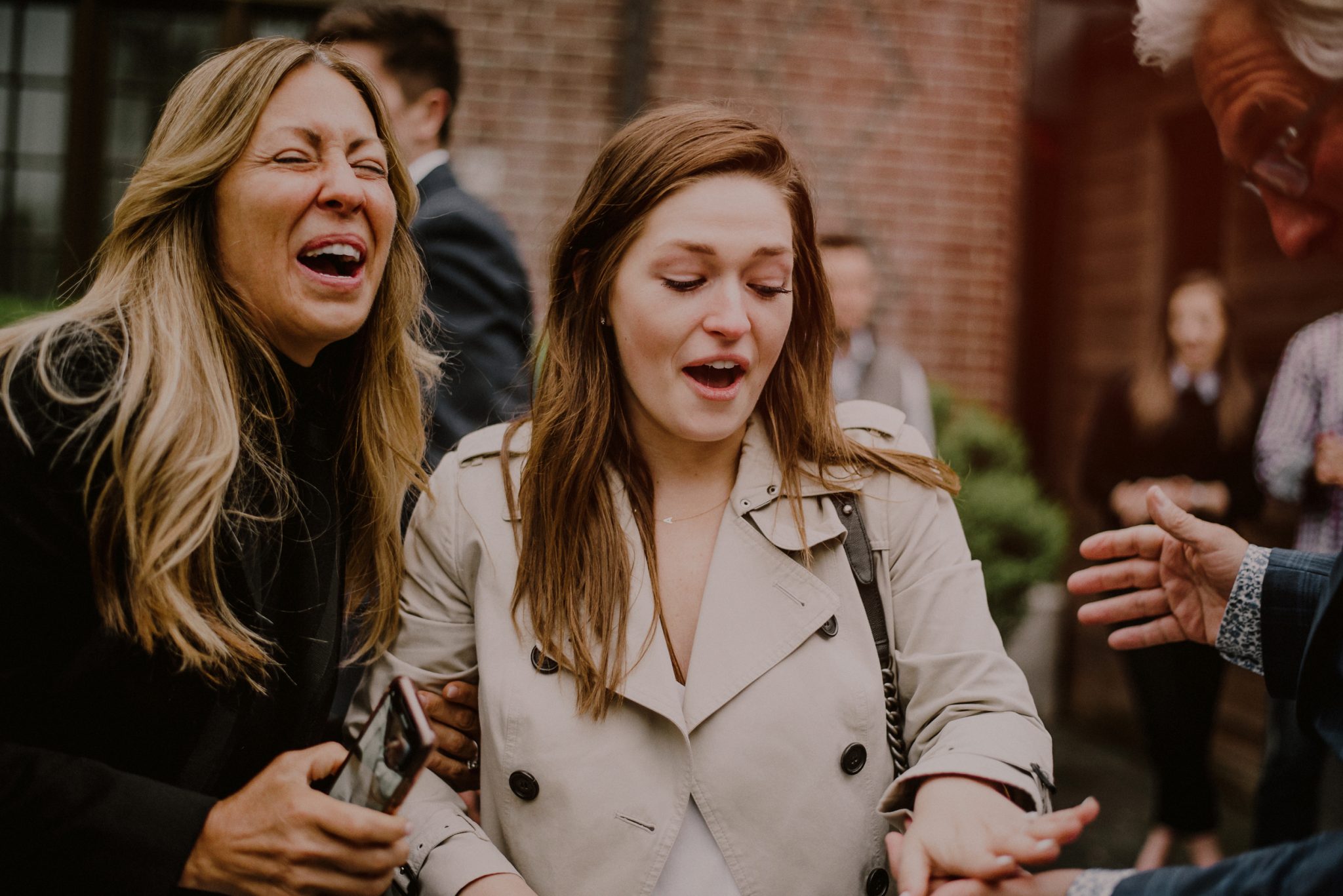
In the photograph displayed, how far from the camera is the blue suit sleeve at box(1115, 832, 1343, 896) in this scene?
142 centimetres

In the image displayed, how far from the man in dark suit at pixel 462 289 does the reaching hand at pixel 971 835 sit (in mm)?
1464

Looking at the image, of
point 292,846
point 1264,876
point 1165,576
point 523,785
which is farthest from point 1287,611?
point 292,846

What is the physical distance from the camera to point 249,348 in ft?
6.25

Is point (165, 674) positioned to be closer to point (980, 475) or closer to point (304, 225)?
point (304, 225)

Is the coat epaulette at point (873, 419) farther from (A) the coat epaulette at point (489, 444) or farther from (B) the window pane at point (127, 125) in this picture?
(B) the window pane at point (127, 125)

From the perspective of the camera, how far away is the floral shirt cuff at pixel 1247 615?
201cm

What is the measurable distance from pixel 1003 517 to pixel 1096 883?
4.37m

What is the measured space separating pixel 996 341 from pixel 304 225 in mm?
5501

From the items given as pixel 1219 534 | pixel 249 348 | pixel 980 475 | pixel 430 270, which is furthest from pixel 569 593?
pixel 980 475

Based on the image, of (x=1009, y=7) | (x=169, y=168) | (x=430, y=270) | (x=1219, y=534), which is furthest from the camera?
(x=1009, y=7)

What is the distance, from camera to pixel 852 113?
260 inches

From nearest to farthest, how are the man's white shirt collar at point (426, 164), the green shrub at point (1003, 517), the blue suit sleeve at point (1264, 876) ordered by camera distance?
the blue suit sleeve at point (1264, 876), the man's white shirt collar at point (426, 164), the green shrub at point (1003, 517)

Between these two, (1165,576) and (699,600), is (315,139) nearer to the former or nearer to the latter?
(699,600)

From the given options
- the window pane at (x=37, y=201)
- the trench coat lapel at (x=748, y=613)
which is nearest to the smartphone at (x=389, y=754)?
the trench coat lapel at (x=748, y=613)
